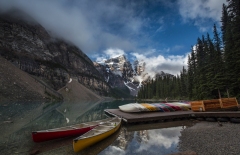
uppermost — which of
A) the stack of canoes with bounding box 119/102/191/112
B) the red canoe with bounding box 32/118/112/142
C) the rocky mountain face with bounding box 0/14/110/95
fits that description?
the rocky mountain face with bounding box 0/14/110/95

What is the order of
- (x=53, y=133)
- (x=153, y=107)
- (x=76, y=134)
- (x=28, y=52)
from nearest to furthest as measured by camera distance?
(x=53, y=133), (x=76, y=134), (x=153, y=107), (x=28, y=52)

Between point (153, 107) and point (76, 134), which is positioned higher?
point (153, 107)

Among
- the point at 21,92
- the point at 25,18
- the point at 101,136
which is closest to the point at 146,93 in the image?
the point at 21,92

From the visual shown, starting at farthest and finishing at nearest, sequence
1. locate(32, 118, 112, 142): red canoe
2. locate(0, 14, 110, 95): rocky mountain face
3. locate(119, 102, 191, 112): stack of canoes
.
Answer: locate(0, 14, 110, 95): rocky mountain face → locate(119, 102, 191, 112): stack of canoes → locate(32, 118, 112, 142): red canoe

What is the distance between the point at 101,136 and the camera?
10.8m

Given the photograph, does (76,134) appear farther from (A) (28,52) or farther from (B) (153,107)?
(A) (28,52)

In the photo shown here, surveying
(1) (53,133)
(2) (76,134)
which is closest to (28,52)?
(2) (76,134)

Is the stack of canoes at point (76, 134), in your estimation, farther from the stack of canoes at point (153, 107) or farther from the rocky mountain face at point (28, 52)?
the rocky mountain face at point (28, 52)

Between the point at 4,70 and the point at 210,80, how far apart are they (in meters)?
95.8

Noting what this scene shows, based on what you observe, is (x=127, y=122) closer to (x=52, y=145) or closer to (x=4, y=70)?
(x=52, y=145)

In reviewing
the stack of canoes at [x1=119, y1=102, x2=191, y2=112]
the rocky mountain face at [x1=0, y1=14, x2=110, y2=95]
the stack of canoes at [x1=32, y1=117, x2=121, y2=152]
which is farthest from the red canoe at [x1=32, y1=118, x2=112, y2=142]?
the rocky mountain face at [x1=0, y1=14, x2=110, y2=95]

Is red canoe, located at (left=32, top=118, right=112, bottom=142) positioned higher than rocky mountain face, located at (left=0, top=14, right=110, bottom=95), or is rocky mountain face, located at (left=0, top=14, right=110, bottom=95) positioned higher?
rocky mountain face, located at (left=0, top=14, right=110, bottom=95)

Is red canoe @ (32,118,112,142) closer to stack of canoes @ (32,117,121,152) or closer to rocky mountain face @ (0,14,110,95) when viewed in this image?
stack of canoes @ (32,117,121,152)

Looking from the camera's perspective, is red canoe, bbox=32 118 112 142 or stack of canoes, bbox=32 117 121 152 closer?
stack of canoes, bbox=32 117 121 152
